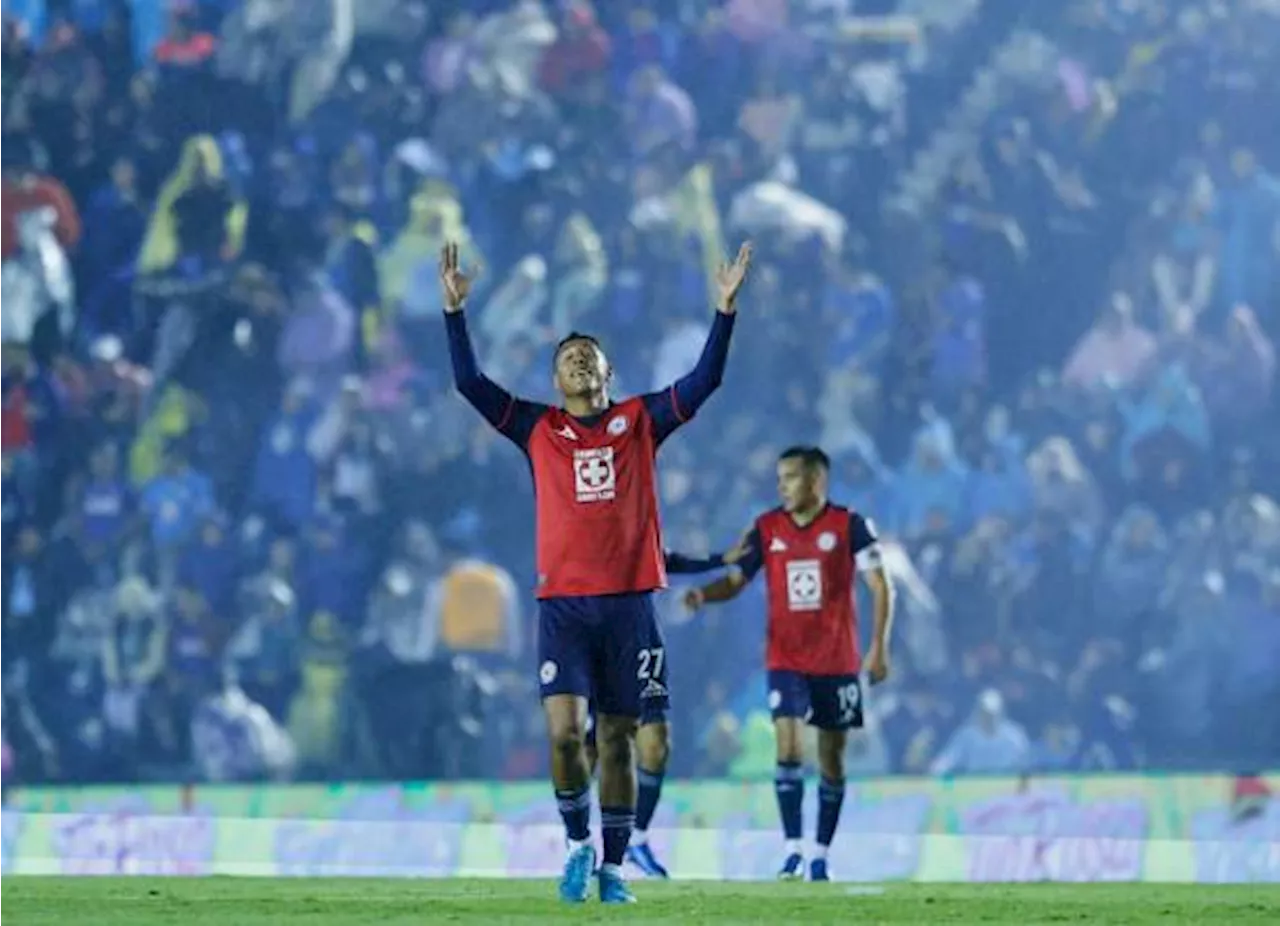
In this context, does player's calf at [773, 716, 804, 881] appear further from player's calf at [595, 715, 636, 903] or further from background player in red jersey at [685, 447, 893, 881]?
player's calf at [595, 715, 636, 903]

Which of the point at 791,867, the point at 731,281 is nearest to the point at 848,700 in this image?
the point at 791,867

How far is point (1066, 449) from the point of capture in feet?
72.0

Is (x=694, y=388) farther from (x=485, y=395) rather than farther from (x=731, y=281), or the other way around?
(x=485, y=395)

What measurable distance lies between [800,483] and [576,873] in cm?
405

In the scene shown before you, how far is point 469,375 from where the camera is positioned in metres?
9.52

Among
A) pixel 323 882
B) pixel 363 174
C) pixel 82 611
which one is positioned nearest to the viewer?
pixel 323 882

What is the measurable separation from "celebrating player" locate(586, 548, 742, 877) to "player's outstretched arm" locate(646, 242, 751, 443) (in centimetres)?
317

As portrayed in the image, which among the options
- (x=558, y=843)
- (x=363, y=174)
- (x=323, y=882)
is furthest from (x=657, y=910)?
(x=363, y=174)

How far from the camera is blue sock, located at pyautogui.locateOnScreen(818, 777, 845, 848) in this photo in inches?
528

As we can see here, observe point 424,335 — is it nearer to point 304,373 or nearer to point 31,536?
point 304,373

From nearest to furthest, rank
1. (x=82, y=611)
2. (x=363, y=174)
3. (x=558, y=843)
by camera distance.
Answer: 1. (x=558, y=843)
2. (x=82, y=611)
3. (x=363, y=174)

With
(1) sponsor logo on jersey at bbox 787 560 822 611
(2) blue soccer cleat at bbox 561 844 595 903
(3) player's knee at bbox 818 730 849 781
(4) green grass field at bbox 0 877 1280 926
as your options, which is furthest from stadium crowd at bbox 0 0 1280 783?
(2) blue soccer cleat at bbox 561 844 595 903

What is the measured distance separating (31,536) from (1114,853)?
8684mm

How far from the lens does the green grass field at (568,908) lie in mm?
8852
